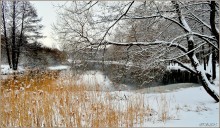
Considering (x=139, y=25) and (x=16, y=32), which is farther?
(x=16, y=32)

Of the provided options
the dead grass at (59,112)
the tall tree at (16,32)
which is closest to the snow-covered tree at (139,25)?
the dead grass at (59,112)

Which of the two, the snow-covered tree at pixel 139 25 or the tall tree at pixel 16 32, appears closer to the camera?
the snow-covered tree at pixel 139 25

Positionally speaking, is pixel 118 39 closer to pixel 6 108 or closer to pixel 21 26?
pixel 6 108

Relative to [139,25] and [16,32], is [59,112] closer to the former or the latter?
[139,25]

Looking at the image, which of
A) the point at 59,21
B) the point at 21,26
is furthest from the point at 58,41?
the point at 21,26

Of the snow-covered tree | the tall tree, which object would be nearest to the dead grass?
the snow-covered tree

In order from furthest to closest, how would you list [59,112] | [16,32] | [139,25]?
[16,32] < [139,25] < [59,112]

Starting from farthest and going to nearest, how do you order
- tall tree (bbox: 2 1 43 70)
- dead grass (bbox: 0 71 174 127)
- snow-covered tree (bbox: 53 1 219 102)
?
1. tall tree (bbox: 2 1 43 70)
2. snow-covered tree (bbox: 53 1 219 102)
3. dead grass (bbox: 0 71 174 127)

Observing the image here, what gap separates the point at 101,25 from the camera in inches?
193

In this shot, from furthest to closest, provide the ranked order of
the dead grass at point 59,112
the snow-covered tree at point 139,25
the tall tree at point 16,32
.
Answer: the tall tree at point 16,32 < the snow-covered tree at point 139,25 < the dead grass at point 59,112

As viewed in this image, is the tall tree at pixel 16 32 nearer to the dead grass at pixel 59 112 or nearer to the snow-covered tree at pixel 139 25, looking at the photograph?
the snow-covered tree at pixel 139 25

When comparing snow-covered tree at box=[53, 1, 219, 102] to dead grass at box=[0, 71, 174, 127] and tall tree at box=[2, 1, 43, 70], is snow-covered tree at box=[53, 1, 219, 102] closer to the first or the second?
dead grass at box=[0, 71, 174, 127]

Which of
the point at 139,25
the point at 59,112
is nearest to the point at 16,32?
the point at 139,25

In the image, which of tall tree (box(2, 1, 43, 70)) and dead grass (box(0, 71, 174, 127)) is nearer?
dead grass (box(0, 71, 174, 127))
